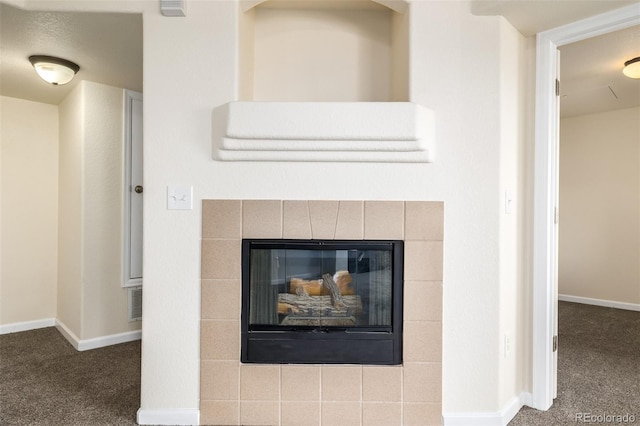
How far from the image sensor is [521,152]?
6.88 feet

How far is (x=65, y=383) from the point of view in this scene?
2375 mm

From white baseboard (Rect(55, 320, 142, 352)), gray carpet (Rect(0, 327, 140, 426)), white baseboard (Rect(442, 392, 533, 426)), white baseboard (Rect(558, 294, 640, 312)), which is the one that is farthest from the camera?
white baseboard (Rect(558, 294, 640, 312))

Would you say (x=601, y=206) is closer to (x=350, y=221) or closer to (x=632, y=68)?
(x=632, y=68)

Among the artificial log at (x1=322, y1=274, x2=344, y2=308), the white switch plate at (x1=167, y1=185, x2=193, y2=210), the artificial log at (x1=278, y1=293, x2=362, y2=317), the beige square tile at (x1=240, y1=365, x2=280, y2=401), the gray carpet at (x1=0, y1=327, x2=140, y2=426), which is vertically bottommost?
the gray carpet at (x1=0, y1=327, x2=140, y2=426)

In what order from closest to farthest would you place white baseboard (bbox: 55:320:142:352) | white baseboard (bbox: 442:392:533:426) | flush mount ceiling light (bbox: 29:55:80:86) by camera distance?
white baseboard (bbox: 442:392:533:426) → flush mount ceiling light (bbox: 29:55:80:86) → white baseboard (bbox: 55:320:142:352)

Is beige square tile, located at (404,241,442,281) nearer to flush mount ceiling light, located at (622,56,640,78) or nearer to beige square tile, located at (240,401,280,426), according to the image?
beige square tile, located at (240,401,280,426)

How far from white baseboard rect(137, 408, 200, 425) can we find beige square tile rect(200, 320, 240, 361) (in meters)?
0.29

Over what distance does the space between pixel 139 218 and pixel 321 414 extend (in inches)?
87.4

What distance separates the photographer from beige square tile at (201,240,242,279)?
6.22 ft

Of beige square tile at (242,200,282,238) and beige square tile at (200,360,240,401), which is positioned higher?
beige square tile at (242,200,282,238)

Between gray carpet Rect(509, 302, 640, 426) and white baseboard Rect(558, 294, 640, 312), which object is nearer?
gray carpet Rect(509, 302, 640, 426)

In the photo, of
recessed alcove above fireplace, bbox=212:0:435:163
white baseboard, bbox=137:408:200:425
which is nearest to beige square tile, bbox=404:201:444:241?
recessed alcove above fireplace, bbox=212:0:435:163

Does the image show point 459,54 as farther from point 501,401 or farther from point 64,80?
point 64,80

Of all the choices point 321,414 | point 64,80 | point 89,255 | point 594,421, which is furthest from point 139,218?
point 594,421
